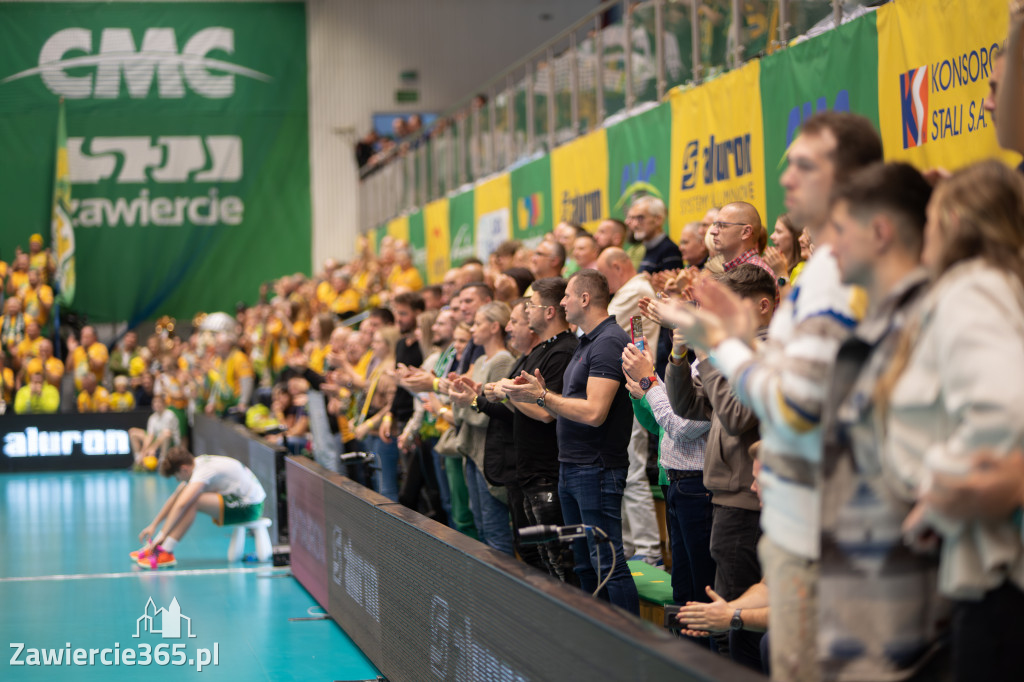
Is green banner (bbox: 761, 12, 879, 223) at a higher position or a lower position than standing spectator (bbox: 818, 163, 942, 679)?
higher

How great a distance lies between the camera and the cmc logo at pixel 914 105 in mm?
5387

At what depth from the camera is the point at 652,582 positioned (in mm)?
5703

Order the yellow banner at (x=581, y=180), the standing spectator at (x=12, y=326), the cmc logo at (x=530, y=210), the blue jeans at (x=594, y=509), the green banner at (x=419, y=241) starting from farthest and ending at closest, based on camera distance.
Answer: the standing spectator at (x=12, y=326), the green banner at (x=419, y=241), the cmc logo at (x=530, y=210), the yellow banner at (x=581, y=180), the blue jeans at (x=594, y=509)

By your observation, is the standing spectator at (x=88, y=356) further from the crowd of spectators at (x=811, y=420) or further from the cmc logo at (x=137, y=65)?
the crowd of spectators at (x=811, y=420)

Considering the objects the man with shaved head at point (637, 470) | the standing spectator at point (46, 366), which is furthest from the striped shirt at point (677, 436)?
the standing spectator at point (46, 366)

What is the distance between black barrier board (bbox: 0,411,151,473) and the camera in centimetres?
1828

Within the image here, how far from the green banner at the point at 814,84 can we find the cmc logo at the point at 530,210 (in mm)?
5063

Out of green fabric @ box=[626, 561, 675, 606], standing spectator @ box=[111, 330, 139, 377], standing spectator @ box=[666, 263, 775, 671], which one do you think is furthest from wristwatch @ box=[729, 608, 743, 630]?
standing spectator @ box=[111, 330, 139, 377]

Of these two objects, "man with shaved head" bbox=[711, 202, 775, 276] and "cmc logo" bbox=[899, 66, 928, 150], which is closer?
"man with shaved head" bbox=[711, 202, 775, 276]

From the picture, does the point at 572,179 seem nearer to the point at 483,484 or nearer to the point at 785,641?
the point at 483,484

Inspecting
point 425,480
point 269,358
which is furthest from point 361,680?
point 269,358

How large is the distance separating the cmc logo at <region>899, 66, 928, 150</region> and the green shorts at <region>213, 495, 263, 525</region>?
20.5 feet

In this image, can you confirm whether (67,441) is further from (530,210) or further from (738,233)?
(738,233)

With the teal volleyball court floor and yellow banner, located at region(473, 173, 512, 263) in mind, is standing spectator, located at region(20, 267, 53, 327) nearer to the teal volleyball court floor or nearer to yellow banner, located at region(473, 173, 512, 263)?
the teal volleyball court floor
